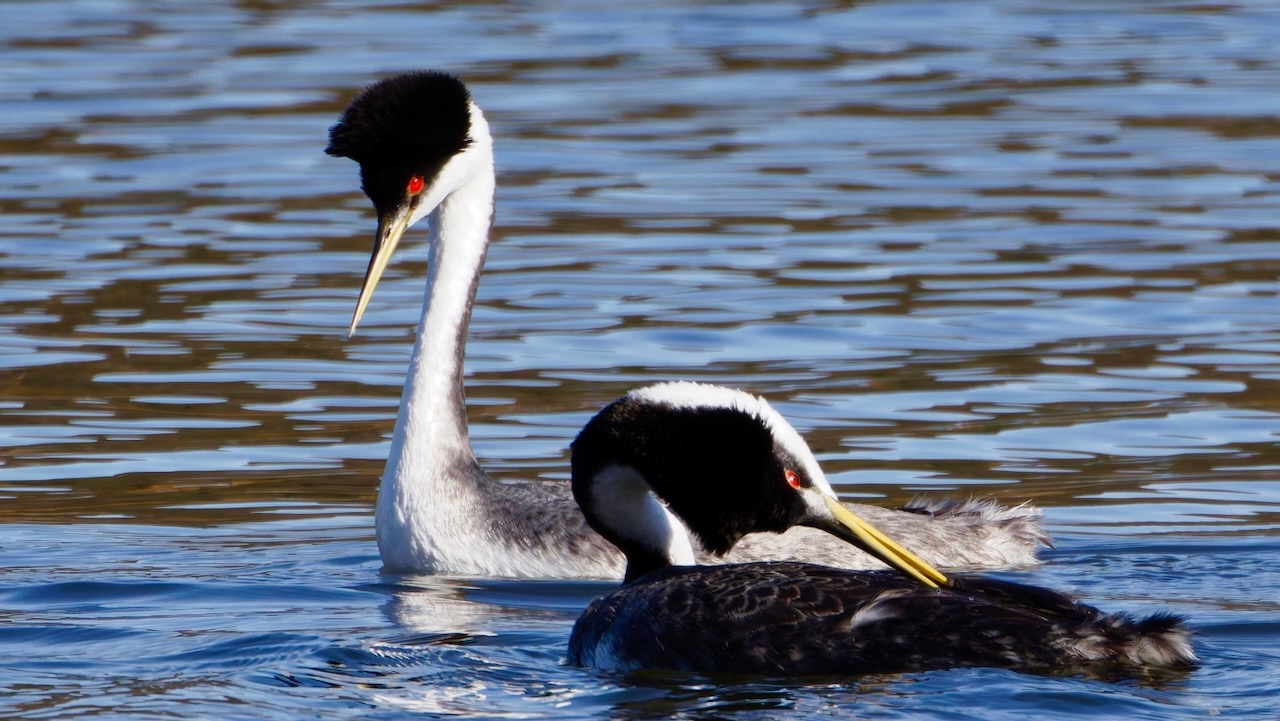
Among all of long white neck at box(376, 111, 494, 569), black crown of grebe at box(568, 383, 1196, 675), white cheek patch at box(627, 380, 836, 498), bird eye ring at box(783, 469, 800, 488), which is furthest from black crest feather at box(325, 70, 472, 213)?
bird eye ring at box(783, 469, 800, 488)

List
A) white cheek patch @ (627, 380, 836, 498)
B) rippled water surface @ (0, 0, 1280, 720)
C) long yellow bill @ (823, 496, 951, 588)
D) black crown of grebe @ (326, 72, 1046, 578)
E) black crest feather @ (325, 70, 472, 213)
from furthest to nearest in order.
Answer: black crest feather @ (325, 70, 472, 213)
black crown of grebe @ (326, 72, 1046, 578)
rippled water surface @ (0, 0, 1280, 720)
long yellow bill @ (823, 496, 951, 588)
white cheek patch @ (627, 380, 836, 498)

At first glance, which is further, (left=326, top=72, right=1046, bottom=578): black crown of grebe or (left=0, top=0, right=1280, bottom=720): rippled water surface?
(left=326, top=72, right=1046, bottom=578): black crown of grebe

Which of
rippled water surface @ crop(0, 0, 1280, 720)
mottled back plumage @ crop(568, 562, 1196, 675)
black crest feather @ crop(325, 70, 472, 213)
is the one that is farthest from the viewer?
black crest feather @ crop(325, 70, 472, 213)

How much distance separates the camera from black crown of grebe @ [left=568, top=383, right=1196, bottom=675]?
8.52 m

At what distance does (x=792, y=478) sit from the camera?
30.5ft

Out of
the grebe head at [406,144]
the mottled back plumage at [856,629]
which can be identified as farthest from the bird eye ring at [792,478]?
the grebe head at [406,144]

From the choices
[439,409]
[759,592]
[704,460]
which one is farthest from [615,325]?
[759,592]

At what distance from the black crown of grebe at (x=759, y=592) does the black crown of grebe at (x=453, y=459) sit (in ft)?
3.98

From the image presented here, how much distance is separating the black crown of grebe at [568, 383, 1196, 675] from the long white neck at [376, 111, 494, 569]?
146 centimetres

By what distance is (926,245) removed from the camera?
18125mm

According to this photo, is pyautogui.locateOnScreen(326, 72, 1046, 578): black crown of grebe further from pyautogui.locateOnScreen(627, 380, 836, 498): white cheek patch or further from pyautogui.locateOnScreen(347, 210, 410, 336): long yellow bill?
pyautogui.locateOnScreen(627, 380, 836, 498): white cheek patch

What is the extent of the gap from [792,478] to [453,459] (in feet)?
8.08

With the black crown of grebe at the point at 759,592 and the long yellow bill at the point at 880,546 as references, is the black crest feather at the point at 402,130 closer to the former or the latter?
the black crown of grebe at the point at 759,592

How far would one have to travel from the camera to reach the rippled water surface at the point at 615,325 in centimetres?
944
